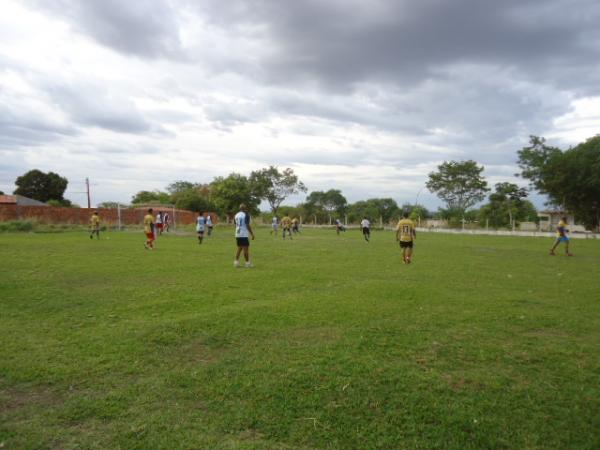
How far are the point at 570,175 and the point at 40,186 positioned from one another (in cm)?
6882

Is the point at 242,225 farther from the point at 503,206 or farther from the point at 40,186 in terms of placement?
the point at 40,186

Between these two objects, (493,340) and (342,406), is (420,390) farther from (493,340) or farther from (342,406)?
(493,340)

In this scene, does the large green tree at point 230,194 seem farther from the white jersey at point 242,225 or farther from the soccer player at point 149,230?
the white jersey at point 242,225

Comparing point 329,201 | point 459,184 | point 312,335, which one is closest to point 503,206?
point 459,184

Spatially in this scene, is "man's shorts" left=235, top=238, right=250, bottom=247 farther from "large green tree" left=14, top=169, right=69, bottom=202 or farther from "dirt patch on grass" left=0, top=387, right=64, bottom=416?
"large green tree" left=14, top=169, right=69, bottom=202

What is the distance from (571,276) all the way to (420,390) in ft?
31.2

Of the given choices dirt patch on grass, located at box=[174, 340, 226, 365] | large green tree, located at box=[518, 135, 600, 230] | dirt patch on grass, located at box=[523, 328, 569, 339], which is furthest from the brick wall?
large green tree, located at box=[518, 135, 600, 230]

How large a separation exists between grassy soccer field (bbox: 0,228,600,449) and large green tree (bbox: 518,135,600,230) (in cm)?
3350

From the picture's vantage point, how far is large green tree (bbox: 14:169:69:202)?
60656 millimetres

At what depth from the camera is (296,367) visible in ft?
13.6

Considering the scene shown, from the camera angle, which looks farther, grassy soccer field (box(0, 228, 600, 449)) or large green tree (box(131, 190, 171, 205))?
large green tree (box(131, 190, 171, 205))

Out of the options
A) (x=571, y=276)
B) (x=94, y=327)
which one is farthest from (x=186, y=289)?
(x=571, y=276)

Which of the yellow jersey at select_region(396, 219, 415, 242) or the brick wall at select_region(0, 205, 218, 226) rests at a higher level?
the brick wall at select_region(0, 205, 218, 226)

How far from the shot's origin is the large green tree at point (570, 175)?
116 feet
